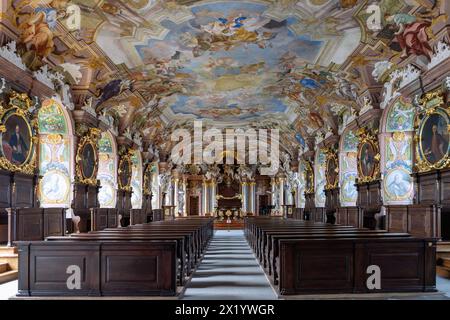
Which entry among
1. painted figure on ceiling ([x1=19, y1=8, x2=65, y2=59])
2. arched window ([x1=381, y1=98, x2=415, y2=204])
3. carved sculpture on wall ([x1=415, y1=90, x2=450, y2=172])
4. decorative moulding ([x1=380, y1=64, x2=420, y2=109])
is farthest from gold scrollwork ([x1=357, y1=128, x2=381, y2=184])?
painted figure on ceiling ([x1=19, y1=8, x2=65, y2=59])

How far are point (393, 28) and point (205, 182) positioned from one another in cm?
3248

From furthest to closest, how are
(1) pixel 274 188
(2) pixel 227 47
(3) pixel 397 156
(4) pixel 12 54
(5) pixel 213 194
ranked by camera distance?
(1) pixel 274 188
(5) pixel 213 194
(3) pixel 397 156
(2) pixel 227 47
(4) pixel 12 54

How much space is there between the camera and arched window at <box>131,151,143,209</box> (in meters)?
28.1

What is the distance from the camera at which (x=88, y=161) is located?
18.7 meters

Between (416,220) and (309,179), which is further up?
(309,179)

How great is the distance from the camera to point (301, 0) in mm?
13367

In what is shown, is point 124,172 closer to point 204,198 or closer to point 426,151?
point 426,151

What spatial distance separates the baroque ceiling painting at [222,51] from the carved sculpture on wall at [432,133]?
131cm

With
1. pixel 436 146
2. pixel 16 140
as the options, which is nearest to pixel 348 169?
pixel 436 146

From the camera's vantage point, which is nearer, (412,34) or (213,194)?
(412,34)

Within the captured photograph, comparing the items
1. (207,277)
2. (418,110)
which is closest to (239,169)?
(418,110)

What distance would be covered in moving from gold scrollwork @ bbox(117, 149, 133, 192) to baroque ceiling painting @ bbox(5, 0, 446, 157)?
1.38 meters

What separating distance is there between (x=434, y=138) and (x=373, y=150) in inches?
198
